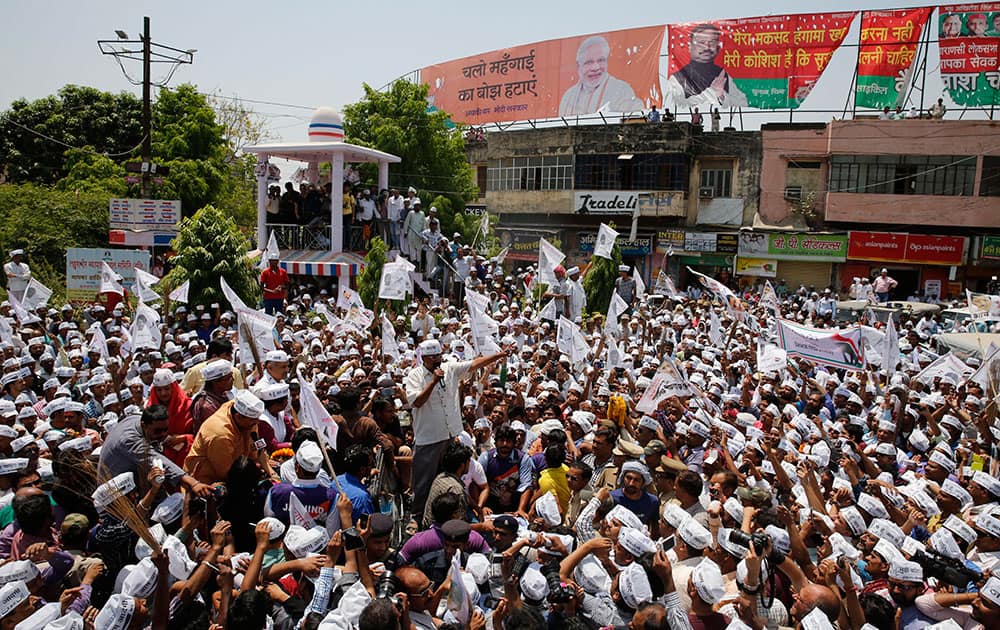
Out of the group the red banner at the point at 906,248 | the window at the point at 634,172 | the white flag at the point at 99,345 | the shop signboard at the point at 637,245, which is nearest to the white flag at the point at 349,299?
the white flag at the point at 99,345

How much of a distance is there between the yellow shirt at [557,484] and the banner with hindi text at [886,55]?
26.1 metres

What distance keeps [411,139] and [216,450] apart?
1054 inches

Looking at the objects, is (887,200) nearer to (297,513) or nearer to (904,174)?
(904,174)

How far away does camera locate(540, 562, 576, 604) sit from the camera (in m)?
3.52

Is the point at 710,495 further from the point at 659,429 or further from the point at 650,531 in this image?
the point at 659,429

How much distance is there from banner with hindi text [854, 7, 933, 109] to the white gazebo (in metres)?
17.7

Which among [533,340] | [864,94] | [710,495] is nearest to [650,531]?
[710,495]

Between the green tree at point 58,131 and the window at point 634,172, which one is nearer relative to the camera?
the window at point 634,172

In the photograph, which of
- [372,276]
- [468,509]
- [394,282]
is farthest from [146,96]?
[468,509]

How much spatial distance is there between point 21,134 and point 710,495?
124 ft

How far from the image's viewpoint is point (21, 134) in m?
33.8

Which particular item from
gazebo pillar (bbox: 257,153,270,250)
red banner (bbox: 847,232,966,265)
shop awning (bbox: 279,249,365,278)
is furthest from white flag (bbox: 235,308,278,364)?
red banner (bbox: 847,232,966,265)

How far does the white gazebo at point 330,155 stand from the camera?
18.2m

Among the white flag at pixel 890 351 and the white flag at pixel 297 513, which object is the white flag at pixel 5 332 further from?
the white flag at pixel 890 351
